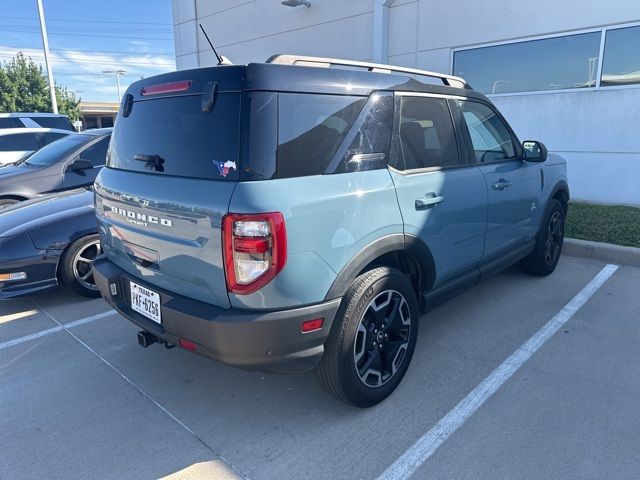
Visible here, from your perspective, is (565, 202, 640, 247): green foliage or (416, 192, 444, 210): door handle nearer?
(416, 192, 444, 210): door handle

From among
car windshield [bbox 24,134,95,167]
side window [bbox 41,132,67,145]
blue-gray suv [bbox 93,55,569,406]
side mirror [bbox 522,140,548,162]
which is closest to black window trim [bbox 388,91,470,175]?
blue-gray suv [bbox 93,55,569,406]

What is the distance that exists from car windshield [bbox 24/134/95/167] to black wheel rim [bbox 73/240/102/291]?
253cm

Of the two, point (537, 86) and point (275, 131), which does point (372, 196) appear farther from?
point (537, 86)

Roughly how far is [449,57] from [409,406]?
774 centimetres

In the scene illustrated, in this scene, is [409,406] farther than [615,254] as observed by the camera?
No

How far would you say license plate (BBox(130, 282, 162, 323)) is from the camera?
2590 millimetres

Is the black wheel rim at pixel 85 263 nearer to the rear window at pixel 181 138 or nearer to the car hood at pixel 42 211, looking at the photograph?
the car hood at pixel 42 211

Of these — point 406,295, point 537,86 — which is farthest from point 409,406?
point 537,86

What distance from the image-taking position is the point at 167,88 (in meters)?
2.66

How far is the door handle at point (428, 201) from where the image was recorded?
9.55 ft

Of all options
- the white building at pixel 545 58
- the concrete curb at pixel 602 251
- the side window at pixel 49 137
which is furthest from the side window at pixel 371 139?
the side window at pixel 49 137

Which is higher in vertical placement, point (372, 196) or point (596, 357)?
point (372, 196)

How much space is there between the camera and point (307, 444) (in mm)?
2510

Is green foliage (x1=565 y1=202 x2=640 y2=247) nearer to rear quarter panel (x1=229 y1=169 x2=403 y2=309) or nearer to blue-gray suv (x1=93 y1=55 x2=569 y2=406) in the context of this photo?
blue-gray suv (x1=93 y1=55 x2=569 y2=406)
